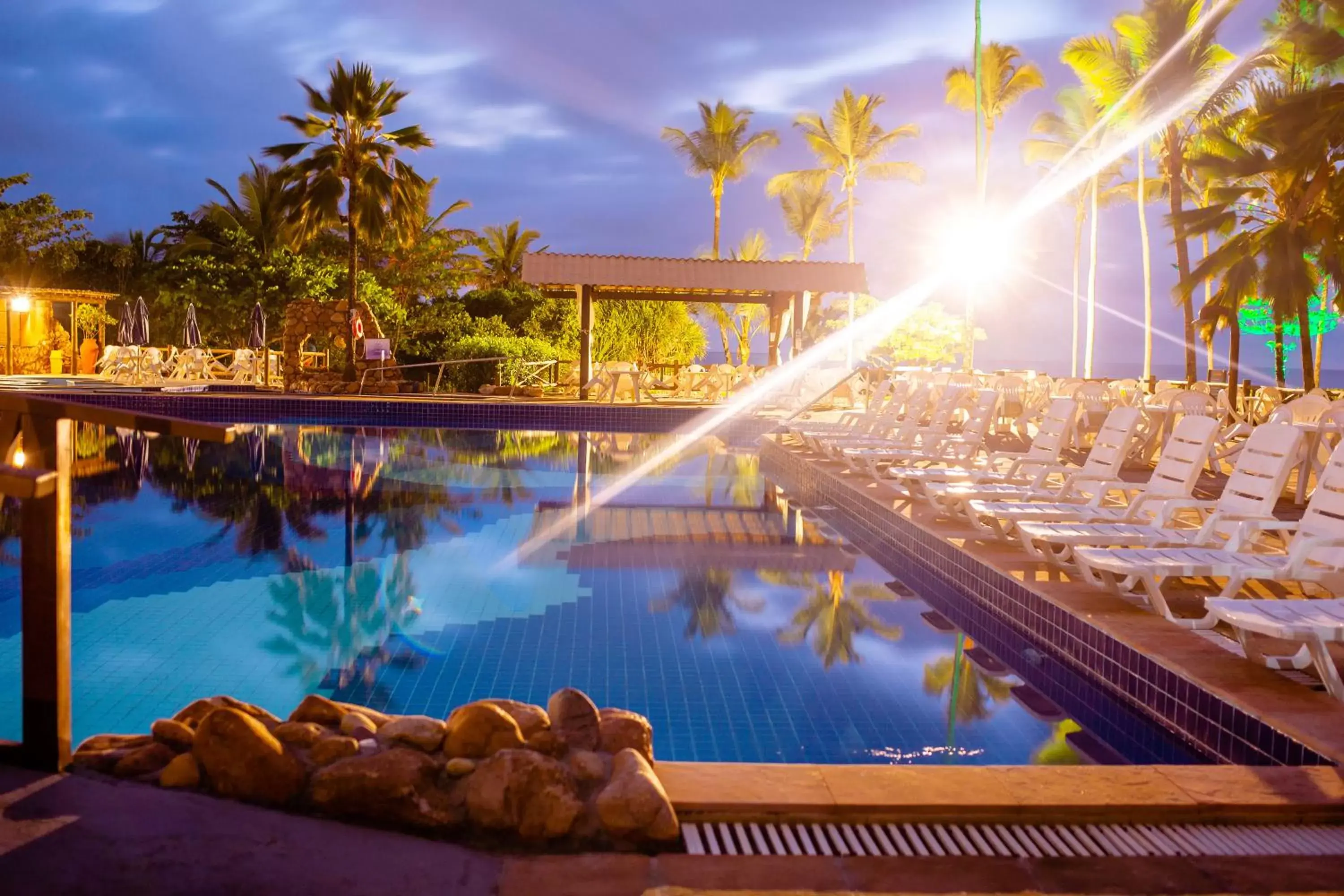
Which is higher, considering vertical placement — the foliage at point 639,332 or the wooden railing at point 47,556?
the foliage at point 639,332

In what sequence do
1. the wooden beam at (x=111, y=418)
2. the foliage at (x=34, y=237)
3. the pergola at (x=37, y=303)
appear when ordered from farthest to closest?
the foliage at (x=34, y=237)
the pergola at (x=37, y=303)
the wooden beam at (x=111, y=418)

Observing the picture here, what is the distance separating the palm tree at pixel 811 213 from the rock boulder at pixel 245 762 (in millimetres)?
42746

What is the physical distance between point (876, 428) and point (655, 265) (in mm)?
8517

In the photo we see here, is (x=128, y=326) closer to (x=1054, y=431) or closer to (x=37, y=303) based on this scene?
(x=37, y=303)

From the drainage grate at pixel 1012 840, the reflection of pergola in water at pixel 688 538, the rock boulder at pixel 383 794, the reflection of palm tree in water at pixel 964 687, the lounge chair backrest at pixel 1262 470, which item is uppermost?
the lounge chair backrest at pixel 1262 470

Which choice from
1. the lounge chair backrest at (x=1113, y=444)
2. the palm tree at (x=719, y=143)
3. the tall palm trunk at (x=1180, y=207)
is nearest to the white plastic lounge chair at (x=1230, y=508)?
the lounge chair backrest at (x=1113, y=444)

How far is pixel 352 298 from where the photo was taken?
72.9ft

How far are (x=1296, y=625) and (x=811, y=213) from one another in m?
42.7

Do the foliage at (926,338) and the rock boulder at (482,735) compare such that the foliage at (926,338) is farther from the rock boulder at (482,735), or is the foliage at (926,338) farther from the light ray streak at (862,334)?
the rock boulder at (482,735)

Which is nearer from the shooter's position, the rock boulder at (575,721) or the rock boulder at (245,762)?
the rock boulder at (245,762)

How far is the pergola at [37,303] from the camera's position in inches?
1002

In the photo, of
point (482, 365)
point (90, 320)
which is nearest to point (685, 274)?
point (482, 365)

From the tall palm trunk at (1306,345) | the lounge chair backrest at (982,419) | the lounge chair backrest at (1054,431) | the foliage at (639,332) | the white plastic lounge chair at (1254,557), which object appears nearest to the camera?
the white plastic lounge chair at (1254,557)

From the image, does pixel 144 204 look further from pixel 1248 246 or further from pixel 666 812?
pixel 666 812
